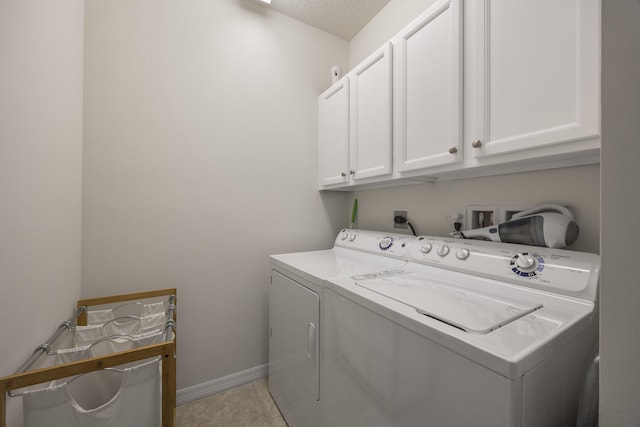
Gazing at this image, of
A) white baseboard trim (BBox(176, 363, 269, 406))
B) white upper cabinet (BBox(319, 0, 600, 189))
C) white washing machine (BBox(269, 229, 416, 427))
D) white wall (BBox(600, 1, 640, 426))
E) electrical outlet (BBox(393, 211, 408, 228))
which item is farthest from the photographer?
electrical outlet (BBox(393, 211, 408, 228))

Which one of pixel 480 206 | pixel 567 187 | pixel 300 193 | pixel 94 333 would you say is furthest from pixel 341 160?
pixel 94 333

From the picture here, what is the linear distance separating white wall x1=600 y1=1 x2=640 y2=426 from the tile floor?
5.34 feet

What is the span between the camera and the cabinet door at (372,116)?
147cm

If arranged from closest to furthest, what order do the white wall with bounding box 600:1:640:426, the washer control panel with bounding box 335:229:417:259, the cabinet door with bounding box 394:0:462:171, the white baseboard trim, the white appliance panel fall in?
1. the white wall with bounding box 600:1:640:426
2. the white appliance panel
3. the cabinet door with bounding box 394:0:462:171
4. the washer control panel with bounding box 335:229:417:259
5. the white baseboard trim

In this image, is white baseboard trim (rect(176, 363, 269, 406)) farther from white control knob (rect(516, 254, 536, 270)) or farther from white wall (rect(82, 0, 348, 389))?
white control knob (rect(516, 254, 536, 270))

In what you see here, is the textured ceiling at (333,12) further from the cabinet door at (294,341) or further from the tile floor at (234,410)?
the tile floor at (234,410)

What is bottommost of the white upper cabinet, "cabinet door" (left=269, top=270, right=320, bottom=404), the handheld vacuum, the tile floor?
the tile floor

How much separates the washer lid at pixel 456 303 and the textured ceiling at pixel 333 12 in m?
2.06

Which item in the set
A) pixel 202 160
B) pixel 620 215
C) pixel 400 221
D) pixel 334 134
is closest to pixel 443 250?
pixel 400 221

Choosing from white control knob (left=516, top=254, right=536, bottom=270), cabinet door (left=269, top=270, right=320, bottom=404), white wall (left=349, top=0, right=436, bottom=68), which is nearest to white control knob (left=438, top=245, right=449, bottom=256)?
white control knob (left=516, top=254, right=536, bottom=270)

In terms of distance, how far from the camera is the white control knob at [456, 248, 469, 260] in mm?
1113

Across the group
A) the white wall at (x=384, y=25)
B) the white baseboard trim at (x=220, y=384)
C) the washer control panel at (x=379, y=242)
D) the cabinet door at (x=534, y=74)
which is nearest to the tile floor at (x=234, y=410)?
the white baseboard trim at (x=220, y=384)

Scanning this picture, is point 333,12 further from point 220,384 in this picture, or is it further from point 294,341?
point 220,384

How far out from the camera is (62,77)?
3.67 feet
